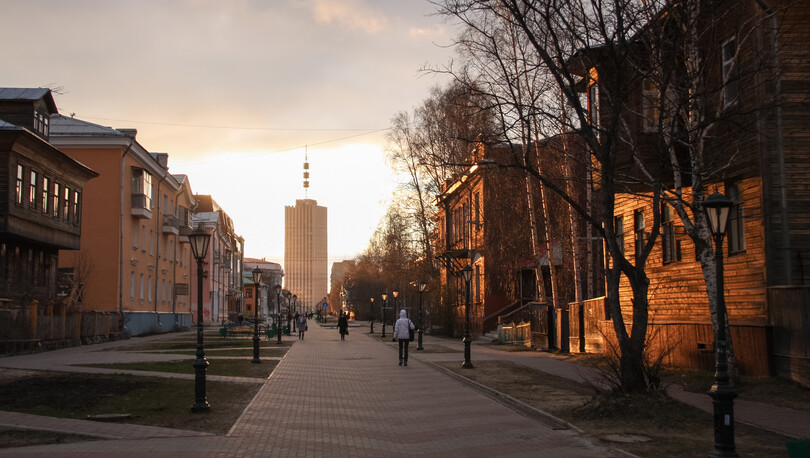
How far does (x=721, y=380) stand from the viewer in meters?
8.83

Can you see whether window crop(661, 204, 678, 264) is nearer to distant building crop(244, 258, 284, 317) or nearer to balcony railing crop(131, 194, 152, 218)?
balcony railing crop(131, 194, 152, 218)

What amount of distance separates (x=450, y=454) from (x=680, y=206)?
817cm

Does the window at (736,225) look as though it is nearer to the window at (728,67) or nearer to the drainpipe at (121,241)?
the window at (728,67)

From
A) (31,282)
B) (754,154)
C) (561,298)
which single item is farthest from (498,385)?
(31,282)

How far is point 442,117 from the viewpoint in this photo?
4028cm

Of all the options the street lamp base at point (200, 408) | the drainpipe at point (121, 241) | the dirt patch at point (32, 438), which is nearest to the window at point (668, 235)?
the street lamp base at point (200, 408)

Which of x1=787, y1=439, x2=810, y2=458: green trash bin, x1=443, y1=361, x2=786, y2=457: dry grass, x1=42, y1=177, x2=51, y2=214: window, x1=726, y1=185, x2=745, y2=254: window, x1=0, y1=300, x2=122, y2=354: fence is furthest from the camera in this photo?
x1=42, y1=177, x2=51, y2=214: window

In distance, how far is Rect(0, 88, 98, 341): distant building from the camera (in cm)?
2920

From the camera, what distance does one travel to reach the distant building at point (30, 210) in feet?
95.8

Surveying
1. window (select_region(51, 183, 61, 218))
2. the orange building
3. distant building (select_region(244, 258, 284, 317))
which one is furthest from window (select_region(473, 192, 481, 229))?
distant building (select_region(244, 258, 284, 317))

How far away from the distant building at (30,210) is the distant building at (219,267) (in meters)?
34.8

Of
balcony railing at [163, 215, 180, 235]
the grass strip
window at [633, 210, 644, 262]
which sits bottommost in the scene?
the grass strip

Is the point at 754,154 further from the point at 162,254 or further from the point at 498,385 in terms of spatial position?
the point at 162,254

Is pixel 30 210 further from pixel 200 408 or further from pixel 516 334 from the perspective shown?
pixel 200 408
